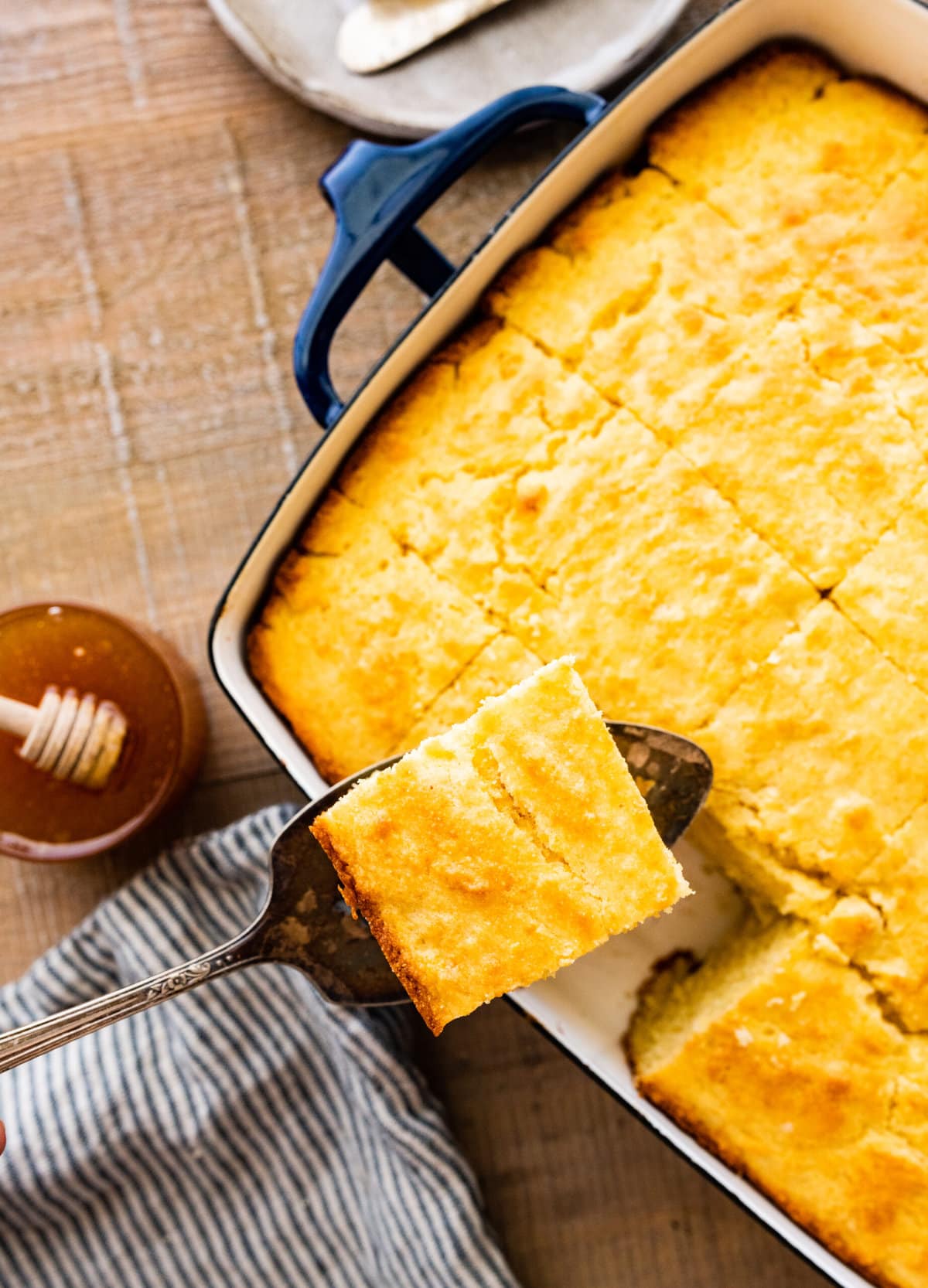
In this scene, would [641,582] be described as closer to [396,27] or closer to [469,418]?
[469,418]

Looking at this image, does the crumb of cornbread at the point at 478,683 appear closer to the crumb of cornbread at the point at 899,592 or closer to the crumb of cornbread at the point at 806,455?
the crumb of cornbread at the point at 806,455

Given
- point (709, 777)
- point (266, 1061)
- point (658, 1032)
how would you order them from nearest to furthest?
point (709, 777), point (658, 1032), point (266, 1061)

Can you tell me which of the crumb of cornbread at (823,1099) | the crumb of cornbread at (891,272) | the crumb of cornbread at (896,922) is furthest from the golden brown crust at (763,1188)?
the crumb of cornbread at (891,272)

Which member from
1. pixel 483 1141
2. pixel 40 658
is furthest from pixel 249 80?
pixel 483 1141

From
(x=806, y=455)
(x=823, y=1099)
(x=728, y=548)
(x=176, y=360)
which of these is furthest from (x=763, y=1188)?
(x=176, y=360)

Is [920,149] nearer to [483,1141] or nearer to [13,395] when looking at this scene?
[13,395]

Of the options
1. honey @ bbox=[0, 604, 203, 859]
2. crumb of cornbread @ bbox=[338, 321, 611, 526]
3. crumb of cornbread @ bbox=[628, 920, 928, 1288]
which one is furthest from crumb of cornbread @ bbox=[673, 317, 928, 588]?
honey @ bbox=[0, 604, 203, 859]

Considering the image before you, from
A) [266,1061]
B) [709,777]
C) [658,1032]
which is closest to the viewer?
[709,777]

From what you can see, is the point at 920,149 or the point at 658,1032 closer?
the point at 920,149
